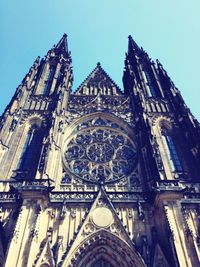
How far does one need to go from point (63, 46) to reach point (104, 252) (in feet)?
72.1

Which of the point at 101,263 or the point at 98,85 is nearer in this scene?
the point at 101,263

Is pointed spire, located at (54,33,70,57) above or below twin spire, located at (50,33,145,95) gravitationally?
above

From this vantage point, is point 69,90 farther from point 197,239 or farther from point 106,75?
point 197,239

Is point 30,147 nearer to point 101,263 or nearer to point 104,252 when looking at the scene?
point 104,252

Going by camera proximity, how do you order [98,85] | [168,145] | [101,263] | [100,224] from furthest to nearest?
[98,85] < [168,145] < [100,224] < [101,263]

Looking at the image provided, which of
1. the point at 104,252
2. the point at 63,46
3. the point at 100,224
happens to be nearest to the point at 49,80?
the point at 63,46

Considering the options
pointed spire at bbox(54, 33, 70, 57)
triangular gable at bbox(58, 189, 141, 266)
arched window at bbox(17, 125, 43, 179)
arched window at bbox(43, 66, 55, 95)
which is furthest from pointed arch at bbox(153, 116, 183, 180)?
pointed spire at bbox(54, 33, 70, 57)

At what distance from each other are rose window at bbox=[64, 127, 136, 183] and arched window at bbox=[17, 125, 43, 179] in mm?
1629

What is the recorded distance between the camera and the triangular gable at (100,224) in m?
10.5

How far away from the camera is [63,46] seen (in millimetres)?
27766

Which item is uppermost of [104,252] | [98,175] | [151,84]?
[151,84]

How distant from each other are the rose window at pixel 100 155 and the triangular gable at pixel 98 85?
15.0 feet

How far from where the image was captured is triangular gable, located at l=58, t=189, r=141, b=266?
34.4 ft

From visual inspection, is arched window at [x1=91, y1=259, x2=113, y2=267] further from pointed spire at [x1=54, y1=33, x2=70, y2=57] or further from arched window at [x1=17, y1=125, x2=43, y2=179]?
pointed spire at [x1=54, y1=33, x2=70, y2=57]
